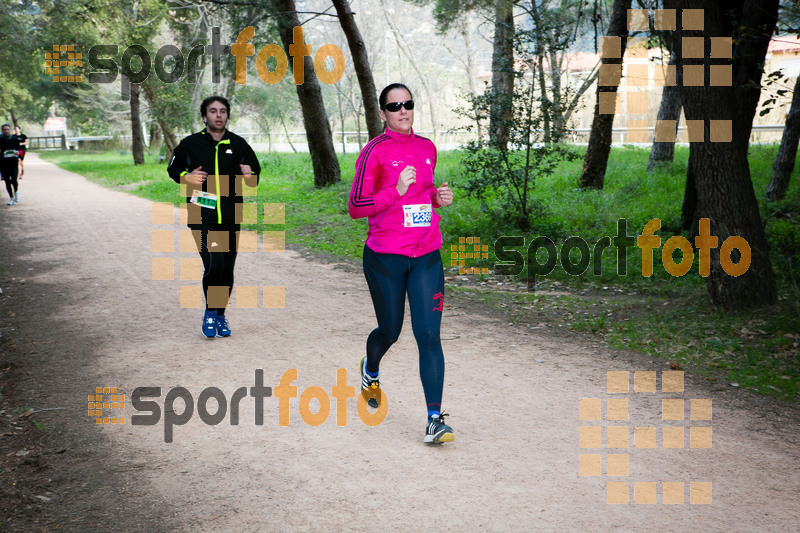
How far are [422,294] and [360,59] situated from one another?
13421mm

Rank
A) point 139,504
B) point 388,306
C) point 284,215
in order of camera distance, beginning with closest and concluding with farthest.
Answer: point 139,504 → point 388,306 → point 284,215

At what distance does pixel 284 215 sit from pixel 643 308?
32.3 ft

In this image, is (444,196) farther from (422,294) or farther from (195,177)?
(195,177)

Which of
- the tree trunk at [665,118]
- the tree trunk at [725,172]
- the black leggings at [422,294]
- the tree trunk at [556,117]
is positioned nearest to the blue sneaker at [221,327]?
the black leggings at [422,294]

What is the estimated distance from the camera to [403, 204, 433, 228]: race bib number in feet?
14.9

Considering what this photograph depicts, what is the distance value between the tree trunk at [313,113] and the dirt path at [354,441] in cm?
1096

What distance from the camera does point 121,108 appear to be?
148 ft

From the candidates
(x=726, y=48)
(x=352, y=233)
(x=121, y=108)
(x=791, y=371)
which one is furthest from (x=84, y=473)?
(x=121, y=108)

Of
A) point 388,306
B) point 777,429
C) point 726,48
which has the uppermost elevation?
point 726,48

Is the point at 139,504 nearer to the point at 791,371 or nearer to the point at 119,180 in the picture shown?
the point at 791,371

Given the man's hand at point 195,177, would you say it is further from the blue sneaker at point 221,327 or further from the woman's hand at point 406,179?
the woman's hand at point 406,179

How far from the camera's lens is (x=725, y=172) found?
759 cm

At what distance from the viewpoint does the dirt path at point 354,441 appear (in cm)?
377

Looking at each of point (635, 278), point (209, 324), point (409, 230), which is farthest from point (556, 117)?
point (409, 230)
